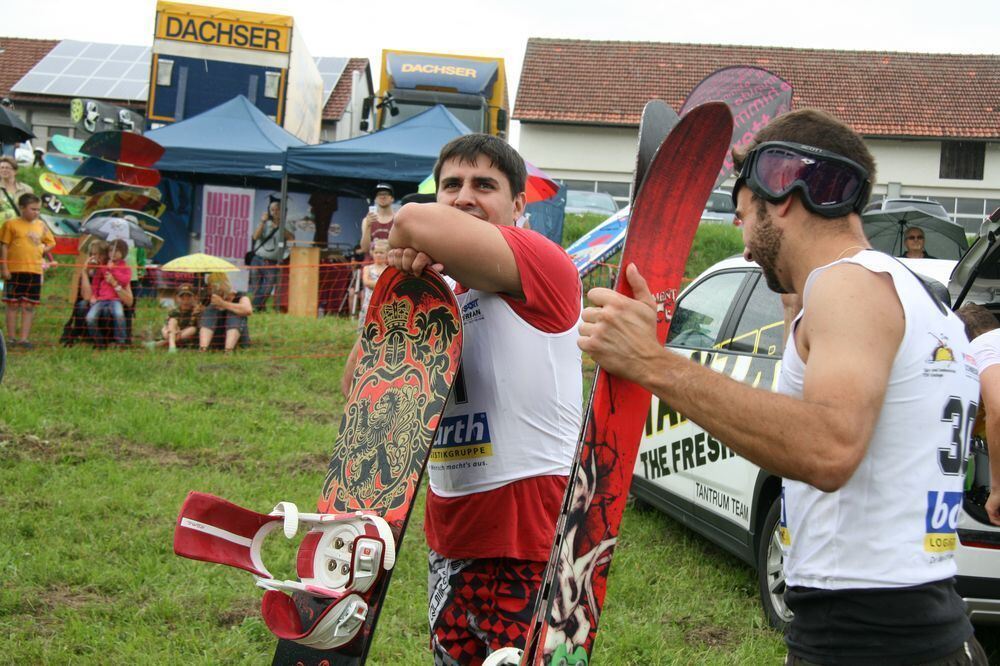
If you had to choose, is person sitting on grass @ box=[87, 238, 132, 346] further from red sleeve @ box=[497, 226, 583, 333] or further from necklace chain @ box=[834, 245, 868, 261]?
necklace chain @ box=[834, 245, 868, 261]

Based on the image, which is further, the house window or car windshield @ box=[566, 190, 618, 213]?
the house window

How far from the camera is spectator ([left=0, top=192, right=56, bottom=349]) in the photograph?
1006cm

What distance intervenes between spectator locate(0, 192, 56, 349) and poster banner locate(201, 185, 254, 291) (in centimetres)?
527

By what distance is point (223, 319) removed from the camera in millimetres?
10570

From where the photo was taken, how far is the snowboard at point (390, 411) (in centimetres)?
246

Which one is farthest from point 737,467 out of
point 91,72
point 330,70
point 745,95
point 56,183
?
point 91,72

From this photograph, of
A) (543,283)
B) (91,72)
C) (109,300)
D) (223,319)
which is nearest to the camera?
(543,283)

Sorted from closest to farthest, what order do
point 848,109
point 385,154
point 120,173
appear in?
point 385,154 < point 120,173 < point 848,109

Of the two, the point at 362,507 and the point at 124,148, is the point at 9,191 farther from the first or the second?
the point at 362,507

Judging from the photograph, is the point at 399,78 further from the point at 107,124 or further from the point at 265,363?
the point at 265,363

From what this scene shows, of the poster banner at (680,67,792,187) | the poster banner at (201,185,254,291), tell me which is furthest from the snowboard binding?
the poster banner at (201,185,254,291)

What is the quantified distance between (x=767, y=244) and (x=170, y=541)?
4324 millimetres

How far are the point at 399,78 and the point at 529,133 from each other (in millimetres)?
15941

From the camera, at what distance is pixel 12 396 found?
7.82 meters
